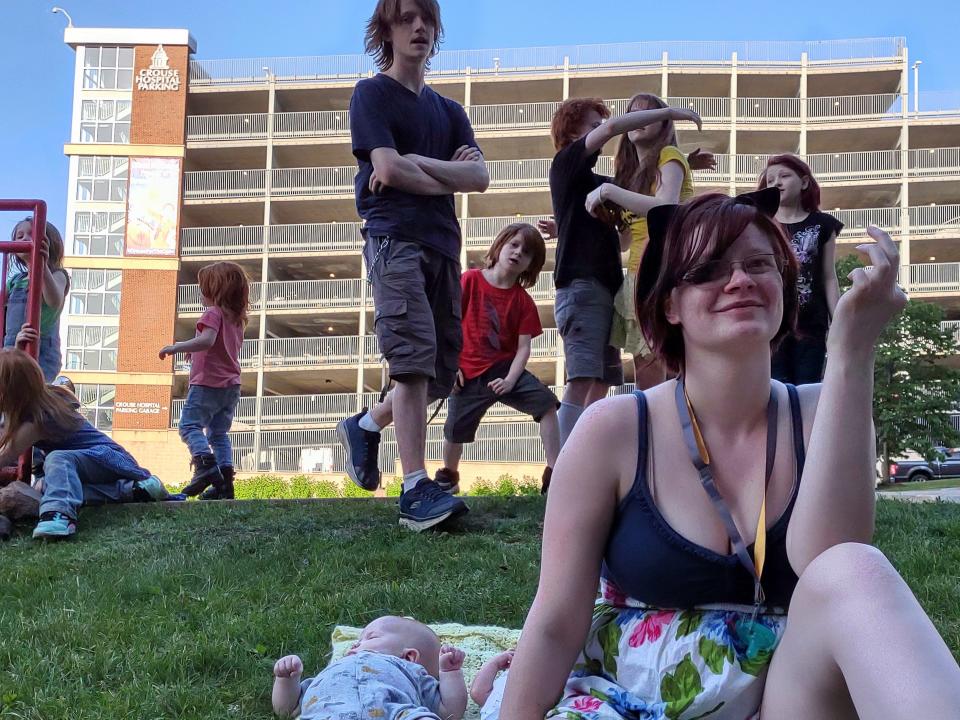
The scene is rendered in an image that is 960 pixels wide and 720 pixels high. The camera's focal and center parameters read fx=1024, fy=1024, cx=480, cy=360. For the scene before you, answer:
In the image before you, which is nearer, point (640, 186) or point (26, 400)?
point (640, 186)

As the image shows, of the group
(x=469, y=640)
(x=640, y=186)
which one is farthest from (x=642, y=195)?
(x=469, y=640)

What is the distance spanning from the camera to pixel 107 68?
166 ft

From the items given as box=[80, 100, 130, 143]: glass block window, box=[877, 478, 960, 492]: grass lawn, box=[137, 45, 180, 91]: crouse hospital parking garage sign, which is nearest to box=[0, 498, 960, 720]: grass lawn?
box=[877, 478, 960, 492]: grass lawn

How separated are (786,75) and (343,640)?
159ft

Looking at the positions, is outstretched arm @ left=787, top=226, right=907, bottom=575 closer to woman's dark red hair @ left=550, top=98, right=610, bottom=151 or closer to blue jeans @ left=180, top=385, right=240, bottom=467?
woman's dark red hair @ left=550, top=98, right=610, bottom=151

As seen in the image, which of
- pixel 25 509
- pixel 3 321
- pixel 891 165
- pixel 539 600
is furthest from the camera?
pixel 891 165

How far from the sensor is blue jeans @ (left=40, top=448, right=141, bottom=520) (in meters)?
6.05

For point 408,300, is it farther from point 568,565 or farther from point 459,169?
point 568,565

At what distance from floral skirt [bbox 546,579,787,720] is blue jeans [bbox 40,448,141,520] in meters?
4.73

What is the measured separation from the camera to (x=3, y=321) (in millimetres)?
7562

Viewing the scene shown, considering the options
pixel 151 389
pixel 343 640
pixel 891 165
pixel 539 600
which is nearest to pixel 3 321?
pixel 343 640

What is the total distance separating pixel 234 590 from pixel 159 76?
4998 cm

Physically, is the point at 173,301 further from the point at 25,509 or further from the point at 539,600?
the point at 539,600

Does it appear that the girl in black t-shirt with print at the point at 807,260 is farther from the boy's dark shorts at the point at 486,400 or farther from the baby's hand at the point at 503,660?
the baby's hand at the point at 503,660
